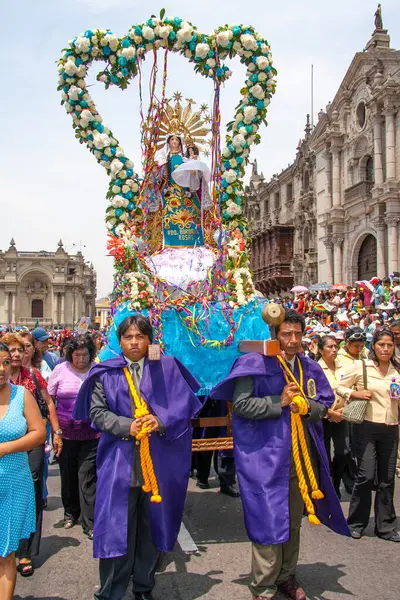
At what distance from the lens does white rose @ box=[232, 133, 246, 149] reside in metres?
6.81

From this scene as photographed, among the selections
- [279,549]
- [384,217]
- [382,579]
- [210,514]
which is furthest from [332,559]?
[384,217]

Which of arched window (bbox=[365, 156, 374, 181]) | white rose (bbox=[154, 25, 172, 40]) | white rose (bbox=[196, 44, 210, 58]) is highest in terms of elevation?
arched window (bbox=[365, 156, 374, 181])

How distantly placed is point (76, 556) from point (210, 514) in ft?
4.97

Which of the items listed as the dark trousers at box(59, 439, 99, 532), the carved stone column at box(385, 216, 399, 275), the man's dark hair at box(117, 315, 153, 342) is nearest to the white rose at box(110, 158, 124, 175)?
the dark trousers at box(59, 439, 99, 532)

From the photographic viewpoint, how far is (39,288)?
81250mm

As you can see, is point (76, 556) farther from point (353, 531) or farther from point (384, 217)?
point (384, 217)

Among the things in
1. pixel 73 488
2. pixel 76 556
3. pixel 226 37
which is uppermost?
pixel 226 37

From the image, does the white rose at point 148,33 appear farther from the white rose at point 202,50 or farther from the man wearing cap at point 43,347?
the man wearing cap at point 43,347

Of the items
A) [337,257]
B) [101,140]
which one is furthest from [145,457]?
[337,257]

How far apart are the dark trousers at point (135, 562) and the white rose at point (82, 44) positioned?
518cm

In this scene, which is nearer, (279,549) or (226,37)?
(279,549)

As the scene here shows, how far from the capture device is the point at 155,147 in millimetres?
7047

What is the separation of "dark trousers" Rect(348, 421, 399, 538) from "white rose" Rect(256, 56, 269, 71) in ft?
13.8

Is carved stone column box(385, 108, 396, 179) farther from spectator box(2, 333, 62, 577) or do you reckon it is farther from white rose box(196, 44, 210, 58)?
spectator box(2, 333, 62, 577)
